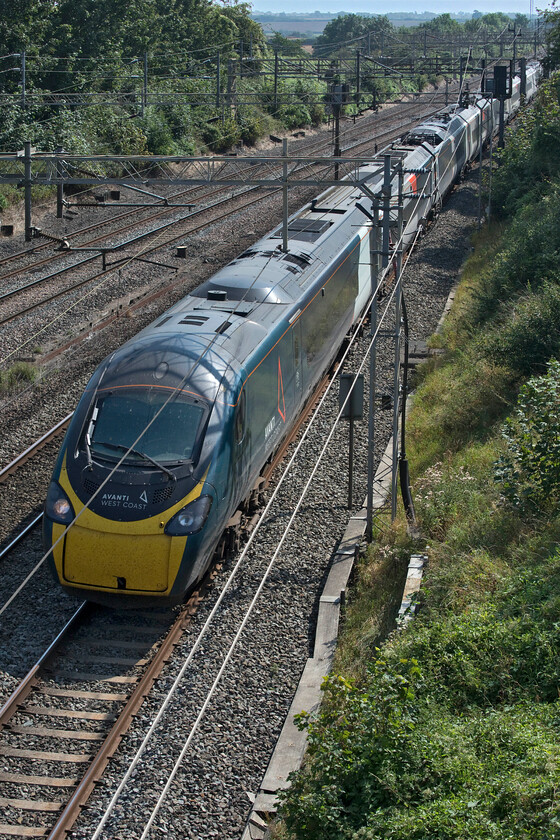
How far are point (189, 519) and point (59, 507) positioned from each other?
151 centimetres

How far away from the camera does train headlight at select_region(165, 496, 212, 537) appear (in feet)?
30.2

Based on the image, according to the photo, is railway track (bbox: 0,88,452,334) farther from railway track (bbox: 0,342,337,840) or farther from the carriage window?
railway track (bbox: 0,342,337,840)

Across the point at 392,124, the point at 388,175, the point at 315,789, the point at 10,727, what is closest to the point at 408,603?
the point at 315,789

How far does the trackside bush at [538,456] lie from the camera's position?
10633mm

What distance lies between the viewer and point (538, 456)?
35.6ft

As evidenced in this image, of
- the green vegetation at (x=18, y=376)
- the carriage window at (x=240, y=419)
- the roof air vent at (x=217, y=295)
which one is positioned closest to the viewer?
the carriage window at (x=240, y=419)

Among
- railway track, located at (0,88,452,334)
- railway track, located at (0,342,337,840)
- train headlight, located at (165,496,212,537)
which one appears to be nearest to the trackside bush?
railway track, located at (0,342,337,840)

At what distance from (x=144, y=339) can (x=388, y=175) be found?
12.0 feet

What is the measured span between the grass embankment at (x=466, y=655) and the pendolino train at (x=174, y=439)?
7.18 feet

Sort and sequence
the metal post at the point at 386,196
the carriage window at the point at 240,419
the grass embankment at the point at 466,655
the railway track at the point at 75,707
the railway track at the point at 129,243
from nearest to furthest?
the grass embankment at the point at 466,655 → the railway track at the point at 75,707 → the carriage window at the point at 240,419 → the metal post at the point at 386,196 → the railway track at the point at 129,243

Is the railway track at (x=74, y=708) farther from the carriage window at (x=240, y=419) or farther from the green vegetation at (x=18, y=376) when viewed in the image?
the green vegetation at (x=18, y=376)

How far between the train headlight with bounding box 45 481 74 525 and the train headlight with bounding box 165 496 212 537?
45.4 inches

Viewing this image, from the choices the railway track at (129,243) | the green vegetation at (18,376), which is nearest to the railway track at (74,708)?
the green vegetation at (18,376)

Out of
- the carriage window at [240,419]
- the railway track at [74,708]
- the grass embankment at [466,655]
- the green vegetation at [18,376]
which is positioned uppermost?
the carriage window at [240,419]
